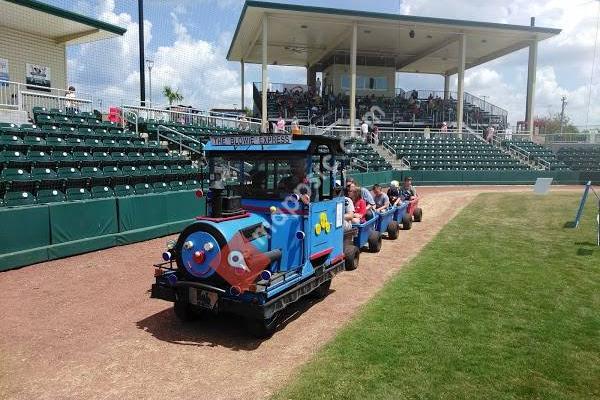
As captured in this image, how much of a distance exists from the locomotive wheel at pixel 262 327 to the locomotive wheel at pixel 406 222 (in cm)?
866

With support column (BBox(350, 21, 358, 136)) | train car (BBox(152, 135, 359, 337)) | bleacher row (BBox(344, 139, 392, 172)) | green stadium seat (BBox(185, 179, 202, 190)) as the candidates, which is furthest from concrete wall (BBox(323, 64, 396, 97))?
train car (BBox(152, 135, 359, 337))

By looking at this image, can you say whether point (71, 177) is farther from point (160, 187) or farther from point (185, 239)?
point (185, 239)

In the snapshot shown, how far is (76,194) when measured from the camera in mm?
12172

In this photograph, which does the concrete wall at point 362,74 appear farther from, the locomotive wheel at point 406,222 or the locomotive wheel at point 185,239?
the locomotive wheel at point 185,239

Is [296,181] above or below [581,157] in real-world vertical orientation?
below

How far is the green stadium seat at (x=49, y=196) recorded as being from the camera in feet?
37.4

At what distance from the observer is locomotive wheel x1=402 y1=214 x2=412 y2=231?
13836 mm

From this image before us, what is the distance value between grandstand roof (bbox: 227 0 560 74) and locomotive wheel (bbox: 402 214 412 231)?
19679 mm

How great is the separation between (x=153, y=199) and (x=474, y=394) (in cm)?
972

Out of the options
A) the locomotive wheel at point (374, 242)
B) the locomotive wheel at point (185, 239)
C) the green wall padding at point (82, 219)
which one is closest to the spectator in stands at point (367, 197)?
the locomotive wheel at point (374, 242)

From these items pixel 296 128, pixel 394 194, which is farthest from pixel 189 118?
pixel 296 128

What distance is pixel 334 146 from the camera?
7.11 m

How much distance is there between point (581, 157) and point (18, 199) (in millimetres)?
38800

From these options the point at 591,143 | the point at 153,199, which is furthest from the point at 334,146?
the point at 591,143
